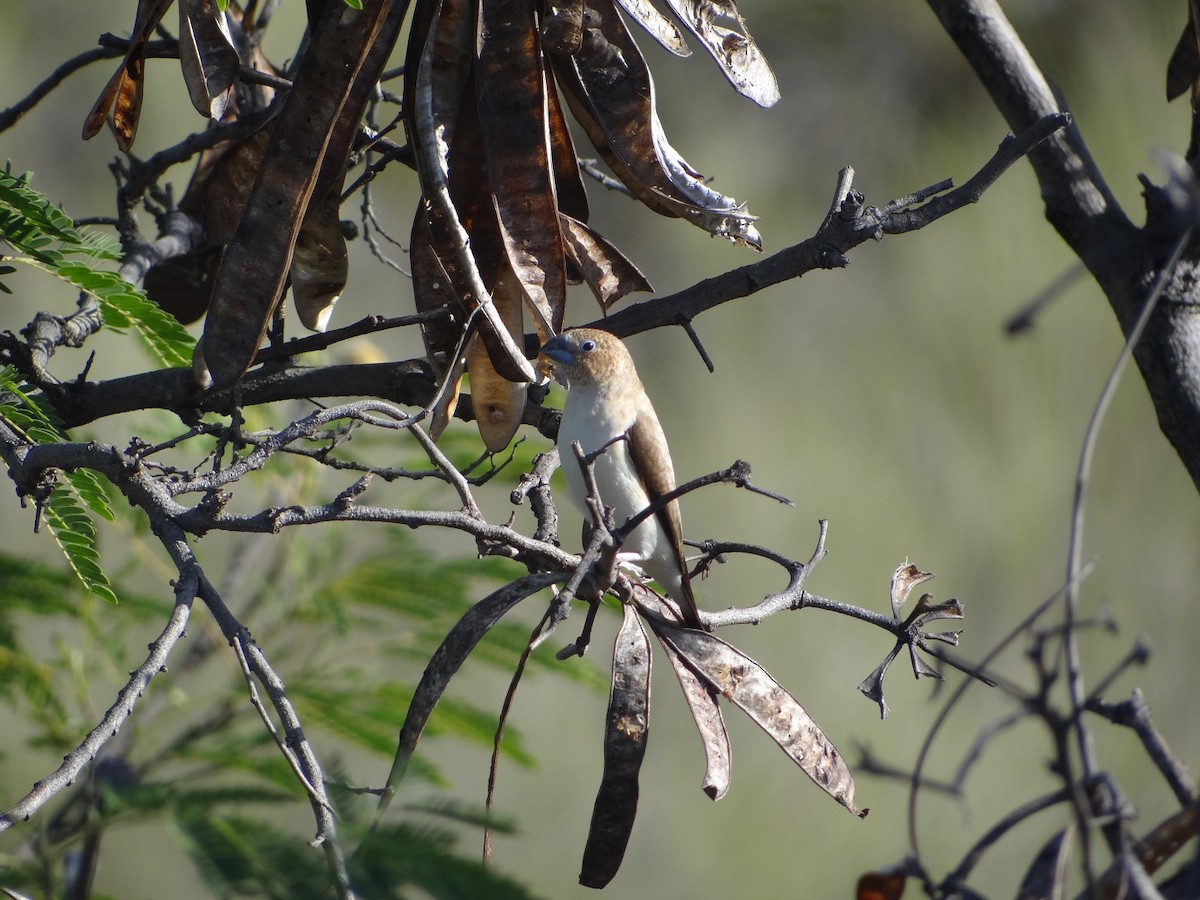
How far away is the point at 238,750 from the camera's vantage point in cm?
213

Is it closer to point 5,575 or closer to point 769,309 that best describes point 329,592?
point 5,575

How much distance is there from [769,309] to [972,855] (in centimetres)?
483

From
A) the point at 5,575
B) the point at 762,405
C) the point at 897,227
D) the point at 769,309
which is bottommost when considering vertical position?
the point at 897,227

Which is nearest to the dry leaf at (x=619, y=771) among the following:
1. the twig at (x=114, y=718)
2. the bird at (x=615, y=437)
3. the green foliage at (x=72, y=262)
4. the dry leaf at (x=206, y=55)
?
the bird at (x=615, y=437)

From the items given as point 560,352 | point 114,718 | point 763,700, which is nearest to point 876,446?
point 560,352

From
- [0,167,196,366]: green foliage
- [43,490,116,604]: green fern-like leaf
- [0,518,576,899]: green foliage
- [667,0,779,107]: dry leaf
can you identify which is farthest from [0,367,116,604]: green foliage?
[667,0,779,107]: dry leaf

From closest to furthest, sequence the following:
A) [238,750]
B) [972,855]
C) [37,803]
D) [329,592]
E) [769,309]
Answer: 1. [972,855]
2. [37,803]
3. [238,750]
4. [329,592]
5. [769,309]

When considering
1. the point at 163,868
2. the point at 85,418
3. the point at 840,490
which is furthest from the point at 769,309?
the point at 85,418

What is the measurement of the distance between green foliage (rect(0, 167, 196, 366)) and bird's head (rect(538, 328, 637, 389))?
53 cm

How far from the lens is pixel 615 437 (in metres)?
1.53

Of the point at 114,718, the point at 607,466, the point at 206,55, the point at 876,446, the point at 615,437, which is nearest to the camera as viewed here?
the point at 114,718

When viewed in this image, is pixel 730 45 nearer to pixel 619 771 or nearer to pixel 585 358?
pixel 585 358

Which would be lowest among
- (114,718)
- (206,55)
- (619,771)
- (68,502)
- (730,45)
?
(619,771)

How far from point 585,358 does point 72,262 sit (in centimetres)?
73
